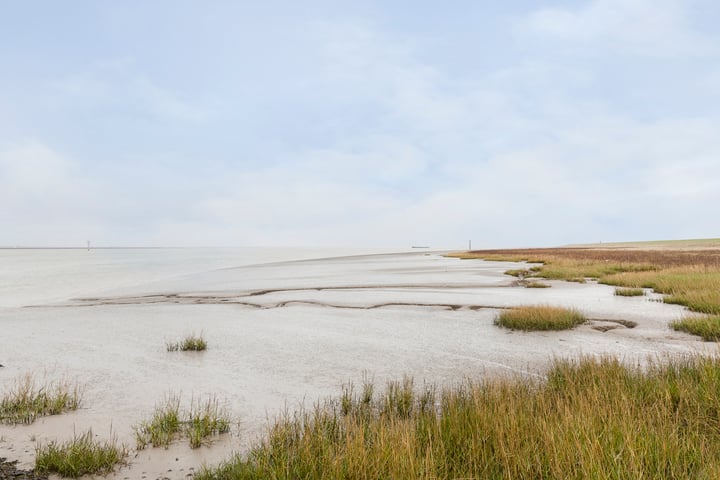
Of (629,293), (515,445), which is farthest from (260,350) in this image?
(629,293)

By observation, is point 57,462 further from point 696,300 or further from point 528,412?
point 696,300

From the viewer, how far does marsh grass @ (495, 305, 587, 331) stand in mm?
12742

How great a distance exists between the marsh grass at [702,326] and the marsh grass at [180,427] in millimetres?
12361

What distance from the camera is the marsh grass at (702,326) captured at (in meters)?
10.8

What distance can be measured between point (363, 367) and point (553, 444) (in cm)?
557

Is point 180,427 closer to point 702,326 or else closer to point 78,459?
point 78,459

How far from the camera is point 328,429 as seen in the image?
5.09 metres

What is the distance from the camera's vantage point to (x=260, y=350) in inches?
424

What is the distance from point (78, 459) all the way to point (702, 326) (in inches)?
583

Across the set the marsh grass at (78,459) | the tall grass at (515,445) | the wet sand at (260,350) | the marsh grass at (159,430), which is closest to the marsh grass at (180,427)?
the marsh grass at (159,430)

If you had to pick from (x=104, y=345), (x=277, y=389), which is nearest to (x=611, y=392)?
(x=277, y=389)

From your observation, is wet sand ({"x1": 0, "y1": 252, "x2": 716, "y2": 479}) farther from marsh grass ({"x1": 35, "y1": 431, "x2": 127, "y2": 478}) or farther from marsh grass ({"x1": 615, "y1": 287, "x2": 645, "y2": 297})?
marsh grass ({"x1": 615, "y1": 287, "x2": 645, "y2": 297})

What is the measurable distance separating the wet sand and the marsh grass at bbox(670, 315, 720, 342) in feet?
1.36

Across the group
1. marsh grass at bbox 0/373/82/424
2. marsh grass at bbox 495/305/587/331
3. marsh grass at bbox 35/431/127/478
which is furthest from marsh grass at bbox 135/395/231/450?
marsh grass at bbox 495/305/587/331
